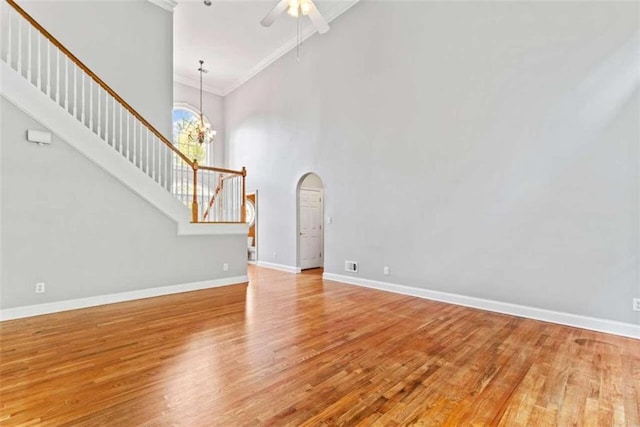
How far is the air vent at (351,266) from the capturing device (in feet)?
19.7

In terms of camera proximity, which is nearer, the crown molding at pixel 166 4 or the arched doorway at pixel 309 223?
the crown molding at pixel 166 4

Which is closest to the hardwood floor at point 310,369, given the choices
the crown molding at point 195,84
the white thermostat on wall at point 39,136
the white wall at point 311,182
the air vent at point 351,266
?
the air vent at point 351,266

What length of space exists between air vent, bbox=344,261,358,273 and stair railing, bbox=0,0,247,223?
2.28 meters

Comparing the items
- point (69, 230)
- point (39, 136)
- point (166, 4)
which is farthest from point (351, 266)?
point (166, 4)

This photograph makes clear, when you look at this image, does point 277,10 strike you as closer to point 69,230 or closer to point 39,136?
point 39,136

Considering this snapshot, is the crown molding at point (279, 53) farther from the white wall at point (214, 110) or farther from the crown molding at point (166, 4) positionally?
the crown molding at point (166, 4)

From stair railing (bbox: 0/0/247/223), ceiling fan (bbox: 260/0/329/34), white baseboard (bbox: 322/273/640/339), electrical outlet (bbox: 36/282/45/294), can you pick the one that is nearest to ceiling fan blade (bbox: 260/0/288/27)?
ceiling fan (bbox: 260/0/329/34)

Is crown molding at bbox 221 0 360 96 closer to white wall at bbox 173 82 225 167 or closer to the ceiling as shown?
the ceiling

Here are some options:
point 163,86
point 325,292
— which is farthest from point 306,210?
point 163,86

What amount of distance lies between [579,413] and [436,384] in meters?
0.89

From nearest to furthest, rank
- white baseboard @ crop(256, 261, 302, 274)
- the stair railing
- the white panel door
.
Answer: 1. the stair railing
2. white baseboard @ crop(256, 261, 302, 274)
3. the white panel door

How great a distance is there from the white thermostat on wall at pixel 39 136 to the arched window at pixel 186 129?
5629 millimetres

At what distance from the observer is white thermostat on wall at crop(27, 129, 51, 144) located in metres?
3.96

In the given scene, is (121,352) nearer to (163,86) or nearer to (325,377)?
(325,377)
